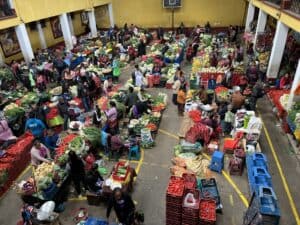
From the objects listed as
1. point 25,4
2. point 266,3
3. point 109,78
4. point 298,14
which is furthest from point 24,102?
point 266,3

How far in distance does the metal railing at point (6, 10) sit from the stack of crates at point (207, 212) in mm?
14599

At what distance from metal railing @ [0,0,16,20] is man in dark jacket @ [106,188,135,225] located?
44.0 feet

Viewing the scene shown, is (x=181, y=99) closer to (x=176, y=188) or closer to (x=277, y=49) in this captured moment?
(x=176, y=188)

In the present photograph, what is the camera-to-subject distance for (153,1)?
88.1 ft

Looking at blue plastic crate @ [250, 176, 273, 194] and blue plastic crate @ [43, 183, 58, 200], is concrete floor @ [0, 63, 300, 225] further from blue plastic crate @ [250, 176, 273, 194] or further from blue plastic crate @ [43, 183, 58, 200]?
blue plastic crate @ [43, 183, 58, 200]

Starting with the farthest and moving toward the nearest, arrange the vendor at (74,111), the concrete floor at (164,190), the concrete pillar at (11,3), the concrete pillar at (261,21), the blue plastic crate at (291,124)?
the concrete pillar at (261,21) < the concrete pillar at (11,3) < the vendor at (74,111) < the blue plastic crate at (291,124) < the concrete floor at (164,190)

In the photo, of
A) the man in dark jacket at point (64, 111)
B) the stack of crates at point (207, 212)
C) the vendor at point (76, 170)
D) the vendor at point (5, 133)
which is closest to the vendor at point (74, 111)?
the man in dark jacket at point (64, 111)

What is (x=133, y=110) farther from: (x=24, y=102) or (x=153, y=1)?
(x=153, y=1)

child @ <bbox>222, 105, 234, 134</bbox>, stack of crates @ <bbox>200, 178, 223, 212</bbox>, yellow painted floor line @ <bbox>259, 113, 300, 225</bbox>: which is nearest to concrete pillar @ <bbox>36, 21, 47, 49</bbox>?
child @ <bbox>222, 105, 234, 134</bbox>

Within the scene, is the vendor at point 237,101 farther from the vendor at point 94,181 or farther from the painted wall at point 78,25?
the painted wall at point 78,25

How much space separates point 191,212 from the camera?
5914 mm

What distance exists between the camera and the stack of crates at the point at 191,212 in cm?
588

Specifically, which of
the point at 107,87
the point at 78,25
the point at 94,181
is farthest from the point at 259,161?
the point at 78,25

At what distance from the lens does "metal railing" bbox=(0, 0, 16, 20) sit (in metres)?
14.6
